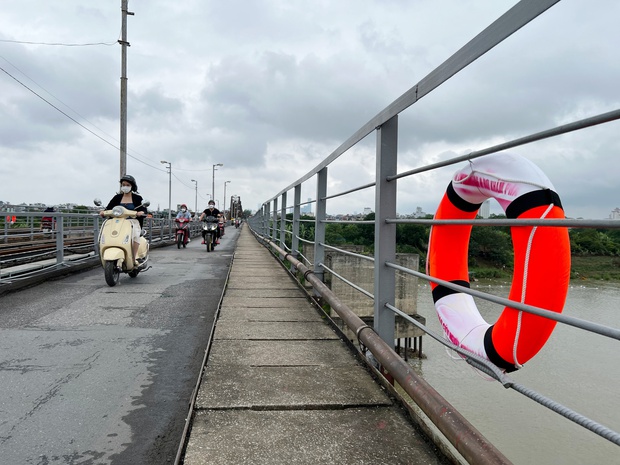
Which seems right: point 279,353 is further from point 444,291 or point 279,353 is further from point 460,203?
point 460,203

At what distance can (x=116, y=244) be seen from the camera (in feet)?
18.8

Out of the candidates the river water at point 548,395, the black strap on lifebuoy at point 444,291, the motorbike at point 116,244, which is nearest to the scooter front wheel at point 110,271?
the motorbike at point 116,244

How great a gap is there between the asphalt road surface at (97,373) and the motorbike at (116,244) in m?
0.51

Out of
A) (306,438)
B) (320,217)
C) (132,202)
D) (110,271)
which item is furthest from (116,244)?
(306,438)

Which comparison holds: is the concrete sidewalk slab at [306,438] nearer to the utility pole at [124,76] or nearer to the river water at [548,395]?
the river water at [548,395]

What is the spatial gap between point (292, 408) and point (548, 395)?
17.6 metres

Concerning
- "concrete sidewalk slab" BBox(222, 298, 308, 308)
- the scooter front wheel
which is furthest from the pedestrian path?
the scooter front wheel

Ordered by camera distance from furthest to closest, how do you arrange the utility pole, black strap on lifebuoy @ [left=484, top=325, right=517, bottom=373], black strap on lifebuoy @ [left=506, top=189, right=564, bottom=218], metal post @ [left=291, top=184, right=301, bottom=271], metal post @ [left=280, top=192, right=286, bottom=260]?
the utility pole < metal post @ [left=280, top=192, right=286, bottom=260] < metal post @ [left=291, top=184, right=301, bottom=271] < black strap on lifebuoy @ [left=484, top=325, right=517, bottom=373] < black strap on lifebuoy @ [left=506, top=189, right=564, bottom=218]

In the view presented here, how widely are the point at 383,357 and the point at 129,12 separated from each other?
1717 cm

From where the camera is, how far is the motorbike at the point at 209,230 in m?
12.1

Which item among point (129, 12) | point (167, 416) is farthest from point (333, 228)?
point (129, 12)

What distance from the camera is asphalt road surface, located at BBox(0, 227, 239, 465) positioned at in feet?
5.89

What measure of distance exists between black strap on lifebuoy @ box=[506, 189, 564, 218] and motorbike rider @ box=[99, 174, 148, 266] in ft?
18.1

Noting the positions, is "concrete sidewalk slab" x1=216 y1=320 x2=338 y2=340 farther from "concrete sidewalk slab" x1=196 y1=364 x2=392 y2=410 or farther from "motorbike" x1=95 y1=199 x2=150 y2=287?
"motorbike" x1=95 y1=199 x2=150 y2=287
